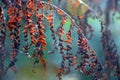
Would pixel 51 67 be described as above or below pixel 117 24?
below

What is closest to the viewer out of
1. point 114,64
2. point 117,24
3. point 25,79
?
point 114,64

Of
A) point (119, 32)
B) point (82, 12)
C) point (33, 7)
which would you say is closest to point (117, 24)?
point (119, 32)

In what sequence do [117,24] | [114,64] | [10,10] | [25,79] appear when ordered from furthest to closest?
[117,24] → [25,79] → [114,64] → [10,10]

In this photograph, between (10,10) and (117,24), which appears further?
(117,24)

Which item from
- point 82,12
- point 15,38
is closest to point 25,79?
point 82,12

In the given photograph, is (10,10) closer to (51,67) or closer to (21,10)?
(21,10)

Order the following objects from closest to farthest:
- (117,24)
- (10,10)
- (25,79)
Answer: (10,10), (25,79), (117,24)

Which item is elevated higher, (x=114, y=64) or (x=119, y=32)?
(x=119, y=32)

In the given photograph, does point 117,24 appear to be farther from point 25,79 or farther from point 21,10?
point 21,10

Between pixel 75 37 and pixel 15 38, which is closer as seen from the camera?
pixel 15 38

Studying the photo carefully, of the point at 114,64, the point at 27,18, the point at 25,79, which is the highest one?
the point at 27,18
